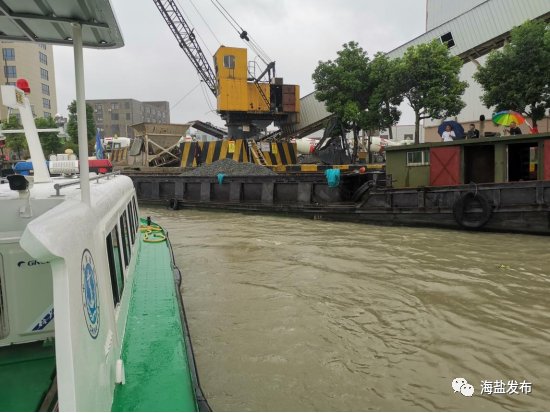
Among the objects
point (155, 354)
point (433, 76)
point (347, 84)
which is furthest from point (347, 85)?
point (155, 354)

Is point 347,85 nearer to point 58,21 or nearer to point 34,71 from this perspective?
point 58,21

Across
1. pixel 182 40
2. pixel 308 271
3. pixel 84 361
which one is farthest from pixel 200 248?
pixel 182 40

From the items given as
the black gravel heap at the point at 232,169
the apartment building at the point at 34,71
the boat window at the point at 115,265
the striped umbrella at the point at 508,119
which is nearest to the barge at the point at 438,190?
the striped umbrella at the point at 508,119

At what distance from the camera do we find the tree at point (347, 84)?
77.8 feet

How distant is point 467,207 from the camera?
11.6 metres

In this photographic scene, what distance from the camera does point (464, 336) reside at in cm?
507

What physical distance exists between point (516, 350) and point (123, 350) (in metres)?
4.10

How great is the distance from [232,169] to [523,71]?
12.5 meters

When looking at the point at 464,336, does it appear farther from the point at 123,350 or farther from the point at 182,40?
the point at 182,40

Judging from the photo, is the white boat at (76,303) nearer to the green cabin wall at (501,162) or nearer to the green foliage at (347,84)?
the green cabin wall at (501,162)

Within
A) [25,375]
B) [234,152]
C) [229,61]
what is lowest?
[25,375]

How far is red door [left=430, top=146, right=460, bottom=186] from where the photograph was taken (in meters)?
12.1

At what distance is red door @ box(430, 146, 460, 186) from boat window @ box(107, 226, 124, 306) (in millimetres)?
10788

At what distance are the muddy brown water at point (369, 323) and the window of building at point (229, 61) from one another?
20.4 metres
